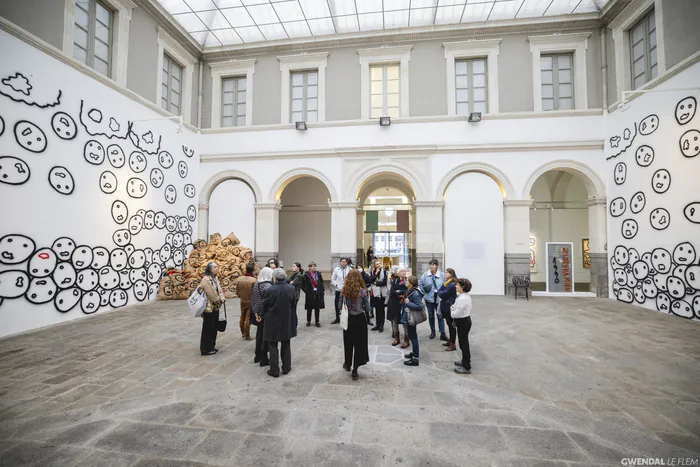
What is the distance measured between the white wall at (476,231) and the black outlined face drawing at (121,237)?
10111 mm

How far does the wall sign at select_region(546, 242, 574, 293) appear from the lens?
33.3 ft

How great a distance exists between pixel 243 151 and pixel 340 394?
10288mm

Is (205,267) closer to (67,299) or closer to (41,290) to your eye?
(67,299)

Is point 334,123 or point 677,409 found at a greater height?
point 334,123

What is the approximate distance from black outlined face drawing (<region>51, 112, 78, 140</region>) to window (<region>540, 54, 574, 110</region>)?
14.2m

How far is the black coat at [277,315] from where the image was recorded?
4.12 m

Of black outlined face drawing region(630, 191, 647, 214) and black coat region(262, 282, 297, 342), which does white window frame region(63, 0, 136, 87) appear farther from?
black outlined face drawing region(630, 191, 647, 214)

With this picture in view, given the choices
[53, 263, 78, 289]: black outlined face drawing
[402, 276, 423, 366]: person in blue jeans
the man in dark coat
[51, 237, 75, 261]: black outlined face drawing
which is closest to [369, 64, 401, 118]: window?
[402, 276, 423, 366]: person in blue jeans

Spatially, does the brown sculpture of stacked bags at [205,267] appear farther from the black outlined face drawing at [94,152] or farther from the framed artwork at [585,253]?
the framed artwork at [585,253]

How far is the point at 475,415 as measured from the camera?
3.23 m

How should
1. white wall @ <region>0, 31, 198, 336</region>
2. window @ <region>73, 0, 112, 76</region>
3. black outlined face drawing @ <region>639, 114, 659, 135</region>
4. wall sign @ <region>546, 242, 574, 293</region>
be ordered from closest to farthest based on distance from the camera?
white wall @ <region>0, 31, 198, 336</region>, window @ <region>73, 0, 112, 76</region>, black outlined face drawing @ <region>639, 114, 659, 135</region>, wall sign @ <region>546, 242, 574, 293</region>

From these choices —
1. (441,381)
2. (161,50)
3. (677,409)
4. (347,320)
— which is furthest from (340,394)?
(161,50)

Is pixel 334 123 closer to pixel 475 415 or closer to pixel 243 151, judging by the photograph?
pixel 243 151

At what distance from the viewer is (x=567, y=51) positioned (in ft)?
33.7
